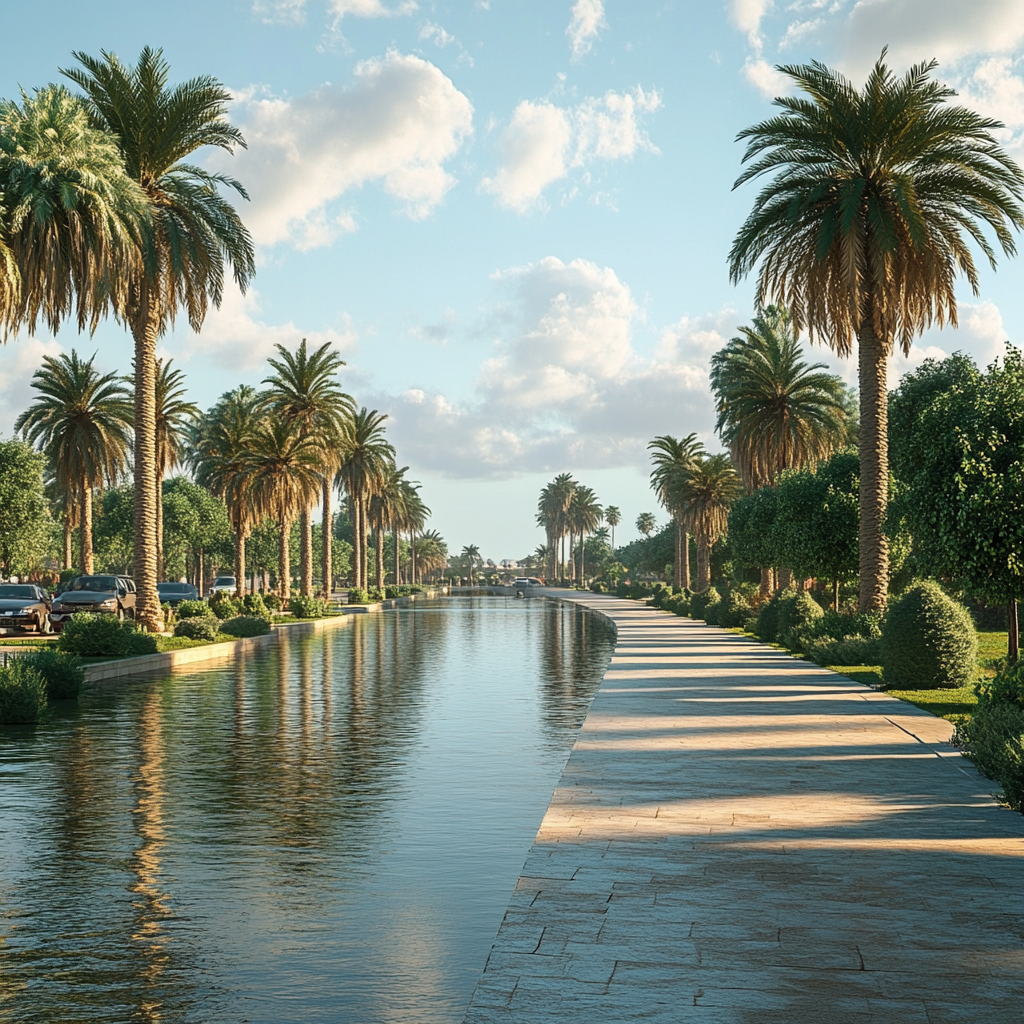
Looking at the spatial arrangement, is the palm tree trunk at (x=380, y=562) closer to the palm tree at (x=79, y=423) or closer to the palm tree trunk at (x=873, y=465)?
the palm tree at (x=79, y=423)

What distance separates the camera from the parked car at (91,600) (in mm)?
36062

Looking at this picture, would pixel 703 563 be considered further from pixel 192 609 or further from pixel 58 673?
pixel 58 673

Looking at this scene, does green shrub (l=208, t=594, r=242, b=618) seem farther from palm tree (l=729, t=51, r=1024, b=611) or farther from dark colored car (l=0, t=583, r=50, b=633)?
palm tree (l=729, t=51, r=1024, b=611)

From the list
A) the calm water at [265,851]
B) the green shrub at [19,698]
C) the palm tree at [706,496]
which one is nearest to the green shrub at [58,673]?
the calm water at [265,851]

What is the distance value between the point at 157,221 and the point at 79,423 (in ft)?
78.4

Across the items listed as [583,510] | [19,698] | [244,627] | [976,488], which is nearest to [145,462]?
[244,627]

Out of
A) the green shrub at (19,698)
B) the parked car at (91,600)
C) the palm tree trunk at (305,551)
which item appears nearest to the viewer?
the green shrub at (19,698)

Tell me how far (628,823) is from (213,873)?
3.08 m

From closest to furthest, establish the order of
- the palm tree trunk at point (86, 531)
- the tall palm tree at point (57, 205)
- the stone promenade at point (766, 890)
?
the stone promenade at point (766, 890), the tall palm tree at point (57, 205), the palm tree trunk at point (86, 531)

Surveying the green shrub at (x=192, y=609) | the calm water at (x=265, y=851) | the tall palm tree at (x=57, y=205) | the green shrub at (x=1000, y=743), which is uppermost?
the tall palm tree at (x=57, y=205)

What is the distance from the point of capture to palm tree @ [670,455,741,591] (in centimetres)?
6625

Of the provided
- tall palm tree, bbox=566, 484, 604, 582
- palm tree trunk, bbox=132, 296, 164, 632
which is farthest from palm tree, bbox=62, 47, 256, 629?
tall palm tree, bbox=566, 484, 604, 582

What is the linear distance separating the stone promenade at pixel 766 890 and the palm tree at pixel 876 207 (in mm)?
13950

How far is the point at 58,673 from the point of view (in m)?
18.3
